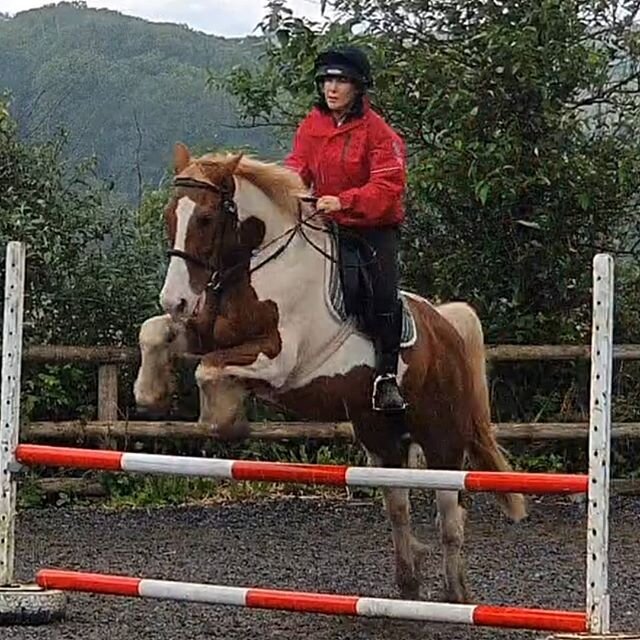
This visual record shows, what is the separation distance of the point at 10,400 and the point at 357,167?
1.67m

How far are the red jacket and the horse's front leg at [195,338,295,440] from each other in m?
0.72

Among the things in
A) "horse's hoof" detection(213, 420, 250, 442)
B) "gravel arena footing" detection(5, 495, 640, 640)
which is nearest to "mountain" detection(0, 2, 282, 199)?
"gravel arena footing" detection(5, 495, 640, 640)

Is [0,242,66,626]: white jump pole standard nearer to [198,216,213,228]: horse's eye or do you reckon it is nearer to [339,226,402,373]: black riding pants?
[198,216,213,228]: horse's eye

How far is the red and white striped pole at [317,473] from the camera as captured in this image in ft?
16.9

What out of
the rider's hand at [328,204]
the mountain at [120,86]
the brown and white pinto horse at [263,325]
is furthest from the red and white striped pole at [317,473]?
the mountain at [120,86]

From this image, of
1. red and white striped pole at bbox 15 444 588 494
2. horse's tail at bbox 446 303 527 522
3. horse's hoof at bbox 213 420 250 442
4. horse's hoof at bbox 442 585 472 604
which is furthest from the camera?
horse's tail at bbox 446 303 527 522

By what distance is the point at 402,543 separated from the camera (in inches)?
257

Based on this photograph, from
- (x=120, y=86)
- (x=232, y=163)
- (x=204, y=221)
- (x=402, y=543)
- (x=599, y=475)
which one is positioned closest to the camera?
(x=599, y=475)

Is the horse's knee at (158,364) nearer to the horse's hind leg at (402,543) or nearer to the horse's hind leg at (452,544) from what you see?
the horse's hind leg at (402,543)

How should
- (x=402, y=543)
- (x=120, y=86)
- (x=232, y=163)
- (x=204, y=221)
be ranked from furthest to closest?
(x=120, y=86) → (x=402, y=543) → (x=232, y=163) → (x=204, y=221)

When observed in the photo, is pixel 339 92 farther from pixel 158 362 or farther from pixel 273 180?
pixel 158 362

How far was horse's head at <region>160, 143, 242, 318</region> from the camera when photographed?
545 cm

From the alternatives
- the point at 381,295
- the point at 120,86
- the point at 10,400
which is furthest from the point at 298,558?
the point at 120,86

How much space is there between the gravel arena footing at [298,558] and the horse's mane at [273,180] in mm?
1722
